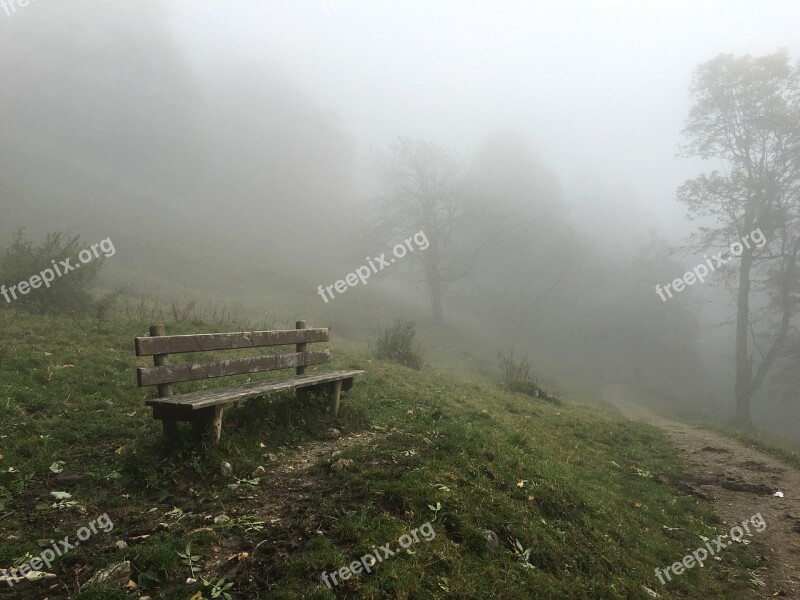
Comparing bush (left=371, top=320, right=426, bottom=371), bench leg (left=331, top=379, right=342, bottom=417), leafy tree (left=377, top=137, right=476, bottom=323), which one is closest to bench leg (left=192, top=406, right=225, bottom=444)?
bench leg (left=331, top=379, right=342, bottom=417)

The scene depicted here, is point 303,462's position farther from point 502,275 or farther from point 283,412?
point 502,275

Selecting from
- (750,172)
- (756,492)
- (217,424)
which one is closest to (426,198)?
(750,172)

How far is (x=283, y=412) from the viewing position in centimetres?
715

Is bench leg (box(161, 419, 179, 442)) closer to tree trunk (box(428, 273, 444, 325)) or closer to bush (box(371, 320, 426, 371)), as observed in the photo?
bush (box(371, 320, 426, 371))

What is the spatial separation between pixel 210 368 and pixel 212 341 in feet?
1.11

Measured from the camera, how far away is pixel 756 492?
895 centimetres

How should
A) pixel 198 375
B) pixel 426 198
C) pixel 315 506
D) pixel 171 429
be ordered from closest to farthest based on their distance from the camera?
pixel 315 506, pixel 171 429, pixel 198 375, pixel 426 198

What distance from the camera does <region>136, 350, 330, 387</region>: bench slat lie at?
5.30m

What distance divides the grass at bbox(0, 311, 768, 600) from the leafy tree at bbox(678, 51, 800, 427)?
73.0 feet

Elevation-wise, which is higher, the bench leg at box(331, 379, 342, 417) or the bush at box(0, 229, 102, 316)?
the bush at box(0, 229, 102, 316)

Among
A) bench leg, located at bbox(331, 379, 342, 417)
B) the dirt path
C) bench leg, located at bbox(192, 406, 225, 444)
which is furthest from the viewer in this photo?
bench leg, located at bbox(331, 379, 342, 417)

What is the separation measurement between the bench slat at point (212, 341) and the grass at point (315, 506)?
0.93 m

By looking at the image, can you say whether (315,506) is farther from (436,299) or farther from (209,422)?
(436,299)

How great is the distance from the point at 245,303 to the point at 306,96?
185 ft
